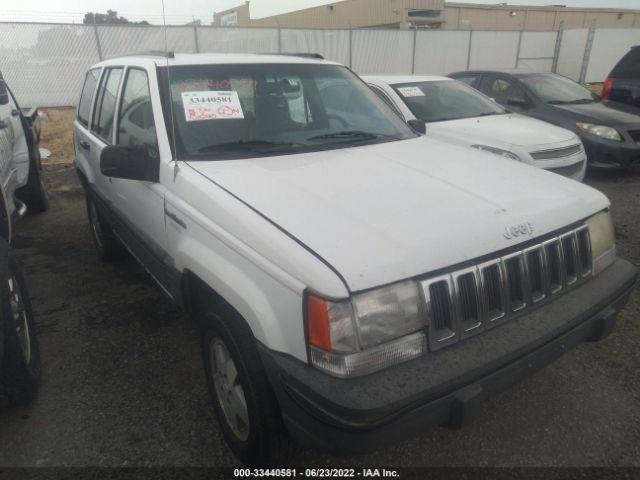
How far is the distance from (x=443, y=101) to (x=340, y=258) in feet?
17.6

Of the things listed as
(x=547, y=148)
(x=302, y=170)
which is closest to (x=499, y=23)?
(x=547, y=148)

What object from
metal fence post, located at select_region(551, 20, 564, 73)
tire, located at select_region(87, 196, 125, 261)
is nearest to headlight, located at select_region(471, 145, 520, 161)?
tire, located at select_region(87, 196, 125, 261)

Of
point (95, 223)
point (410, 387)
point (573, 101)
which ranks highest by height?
point (573, 101)

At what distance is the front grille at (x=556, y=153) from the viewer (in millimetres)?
5266

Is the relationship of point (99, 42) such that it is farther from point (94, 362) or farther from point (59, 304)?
point (94, 362)

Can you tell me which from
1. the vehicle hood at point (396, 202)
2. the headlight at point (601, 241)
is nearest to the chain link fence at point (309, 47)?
the vehicle hood at point (396, 202)

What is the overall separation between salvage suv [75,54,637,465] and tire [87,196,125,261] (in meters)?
1.27

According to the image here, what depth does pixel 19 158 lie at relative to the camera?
4.76 meters

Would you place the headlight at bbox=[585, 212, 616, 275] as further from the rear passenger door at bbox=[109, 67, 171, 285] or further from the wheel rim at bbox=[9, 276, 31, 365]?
the wheel rim at bbox=[9, 276, 31, 365]

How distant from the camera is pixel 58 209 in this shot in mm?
6141

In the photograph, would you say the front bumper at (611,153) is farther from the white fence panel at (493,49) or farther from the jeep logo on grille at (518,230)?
the white fence panel at (493,49)

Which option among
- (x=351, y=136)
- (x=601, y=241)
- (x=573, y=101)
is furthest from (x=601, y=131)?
(x=351, y=136)

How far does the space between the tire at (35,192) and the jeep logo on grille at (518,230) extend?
5.33 m

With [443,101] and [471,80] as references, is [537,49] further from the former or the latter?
[443,101]
